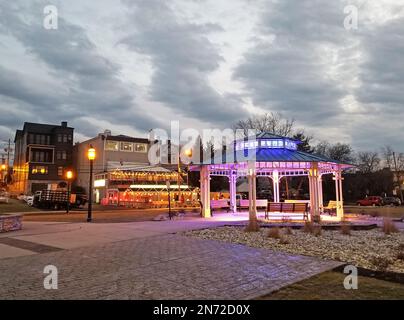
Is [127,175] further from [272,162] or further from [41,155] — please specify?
[272,162]

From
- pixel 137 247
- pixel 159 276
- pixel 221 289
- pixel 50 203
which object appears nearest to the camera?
pixel 221 289

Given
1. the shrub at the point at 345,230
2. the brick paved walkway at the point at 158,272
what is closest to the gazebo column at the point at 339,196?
the shrub at the point at 345,230

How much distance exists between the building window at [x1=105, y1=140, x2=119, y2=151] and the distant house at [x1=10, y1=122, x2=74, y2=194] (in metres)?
15.4

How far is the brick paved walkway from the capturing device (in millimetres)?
6258

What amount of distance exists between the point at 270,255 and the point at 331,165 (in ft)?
46.2

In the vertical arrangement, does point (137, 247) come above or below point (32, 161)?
below

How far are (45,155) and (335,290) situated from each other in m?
73.3

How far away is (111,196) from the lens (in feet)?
165

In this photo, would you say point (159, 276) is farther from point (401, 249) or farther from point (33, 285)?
point (401, 249)

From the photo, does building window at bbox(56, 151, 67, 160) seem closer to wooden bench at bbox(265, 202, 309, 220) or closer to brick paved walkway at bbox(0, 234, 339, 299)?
wooden bench at bbox(265, 202, 309, 220)

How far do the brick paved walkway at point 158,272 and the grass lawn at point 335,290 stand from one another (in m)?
0.30

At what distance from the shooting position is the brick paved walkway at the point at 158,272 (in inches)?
246

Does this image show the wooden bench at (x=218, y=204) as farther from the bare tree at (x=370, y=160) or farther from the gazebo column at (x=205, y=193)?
the bare tree at (x=370, y=160)
